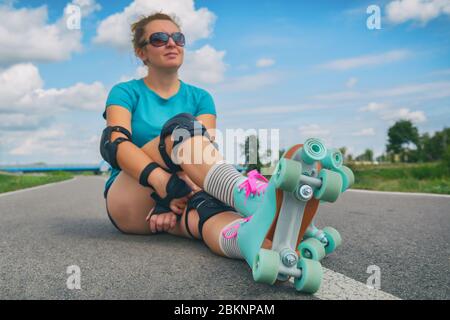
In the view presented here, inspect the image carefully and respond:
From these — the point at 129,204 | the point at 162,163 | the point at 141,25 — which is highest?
the point at 141,25

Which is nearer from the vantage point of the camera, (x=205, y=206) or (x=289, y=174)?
(x=289, y=174)

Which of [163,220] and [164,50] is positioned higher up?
[164,50]

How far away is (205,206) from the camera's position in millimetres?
2355

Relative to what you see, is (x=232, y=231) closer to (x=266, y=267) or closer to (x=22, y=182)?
(x=266, y=267)

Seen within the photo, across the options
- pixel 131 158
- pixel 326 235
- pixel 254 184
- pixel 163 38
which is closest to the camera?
pixel 254 184

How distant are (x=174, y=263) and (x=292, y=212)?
733 millimetres

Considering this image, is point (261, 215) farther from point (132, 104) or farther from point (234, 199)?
point (132, 104)

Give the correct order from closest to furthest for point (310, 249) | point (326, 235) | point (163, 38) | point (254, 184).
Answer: point (310, 249), point (254, 184), point (326, 235), point (163, 38)

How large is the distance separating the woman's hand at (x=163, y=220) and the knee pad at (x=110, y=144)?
1.16 ft

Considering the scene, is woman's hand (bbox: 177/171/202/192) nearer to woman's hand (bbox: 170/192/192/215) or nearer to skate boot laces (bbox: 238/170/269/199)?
woman's hand (bbox: 170/192/192/215)

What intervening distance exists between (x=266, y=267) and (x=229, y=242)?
50cm

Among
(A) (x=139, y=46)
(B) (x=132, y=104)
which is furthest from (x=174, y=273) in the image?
(A) (x=139, y=46)

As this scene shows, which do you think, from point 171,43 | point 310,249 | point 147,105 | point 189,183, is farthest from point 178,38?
point 310,249
